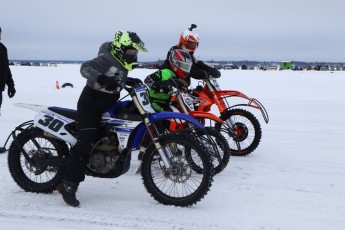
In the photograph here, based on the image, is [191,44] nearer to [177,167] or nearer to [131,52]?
[131,52]

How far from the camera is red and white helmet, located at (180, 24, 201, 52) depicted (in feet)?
24.6

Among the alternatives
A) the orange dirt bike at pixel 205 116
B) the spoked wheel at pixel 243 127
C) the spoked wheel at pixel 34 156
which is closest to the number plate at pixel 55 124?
the spoked wheel at pixel 34 156

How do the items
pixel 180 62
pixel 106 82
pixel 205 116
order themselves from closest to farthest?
pixel 106 82, pixel 205 116, pixel 180 62

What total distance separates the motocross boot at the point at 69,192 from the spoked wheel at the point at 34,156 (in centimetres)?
35

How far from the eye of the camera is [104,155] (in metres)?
4.99

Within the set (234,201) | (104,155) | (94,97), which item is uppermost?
(94,97)

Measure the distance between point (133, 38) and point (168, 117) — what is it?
94 cm

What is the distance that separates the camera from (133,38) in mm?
4781

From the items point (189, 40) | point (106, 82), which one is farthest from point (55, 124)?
point (189, 40)

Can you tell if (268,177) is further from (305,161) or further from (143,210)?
(143,210)

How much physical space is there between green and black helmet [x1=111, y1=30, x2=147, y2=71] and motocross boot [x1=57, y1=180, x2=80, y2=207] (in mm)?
1445

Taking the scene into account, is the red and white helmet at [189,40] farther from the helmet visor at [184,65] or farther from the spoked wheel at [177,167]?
the spoked wheel at [177,167]

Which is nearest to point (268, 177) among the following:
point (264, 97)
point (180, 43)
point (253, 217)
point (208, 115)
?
point (208, 115)

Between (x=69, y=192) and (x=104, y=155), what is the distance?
552mm
